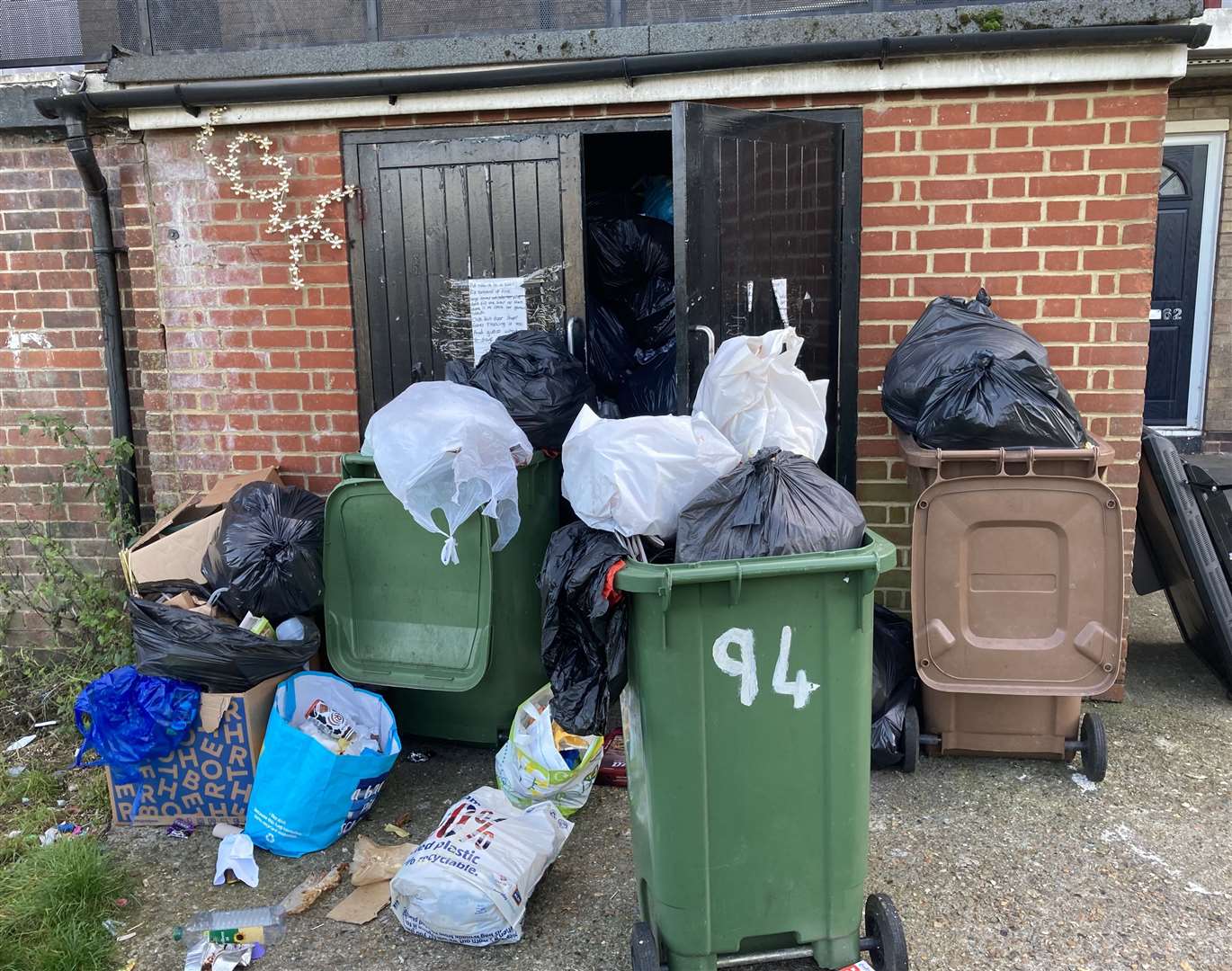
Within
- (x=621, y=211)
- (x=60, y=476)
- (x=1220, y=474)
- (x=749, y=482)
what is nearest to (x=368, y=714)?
(x=749, y=482)

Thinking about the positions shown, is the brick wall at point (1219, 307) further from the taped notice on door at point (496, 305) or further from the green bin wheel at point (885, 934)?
the green bin wheel at point (885, 934)

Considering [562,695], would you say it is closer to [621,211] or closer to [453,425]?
[453,425]

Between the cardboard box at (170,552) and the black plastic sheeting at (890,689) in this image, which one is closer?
the black plastic sheeting at (890,689)

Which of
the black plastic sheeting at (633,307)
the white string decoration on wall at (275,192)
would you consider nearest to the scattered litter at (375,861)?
the white string decoration on wall at (275,192)

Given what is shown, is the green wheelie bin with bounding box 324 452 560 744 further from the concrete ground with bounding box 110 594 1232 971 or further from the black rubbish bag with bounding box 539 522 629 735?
the black rubbish bag with bounding box 539 522 629 735

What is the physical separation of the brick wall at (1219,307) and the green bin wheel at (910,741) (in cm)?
553

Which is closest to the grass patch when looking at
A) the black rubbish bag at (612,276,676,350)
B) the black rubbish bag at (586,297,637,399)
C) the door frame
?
the black rubbish bag at (586,297,637,399)

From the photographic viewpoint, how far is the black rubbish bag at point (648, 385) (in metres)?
5.25

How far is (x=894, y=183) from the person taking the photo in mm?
4078

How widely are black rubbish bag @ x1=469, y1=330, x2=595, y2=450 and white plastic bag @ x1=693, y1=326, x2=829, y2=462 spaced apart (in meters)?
0.85

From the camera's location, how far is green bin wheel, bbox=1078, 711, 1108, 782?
3441 millimetres

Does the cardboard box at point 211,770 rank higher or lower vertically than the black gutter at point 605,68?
lower

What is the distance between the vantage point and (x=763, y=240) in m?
3.77

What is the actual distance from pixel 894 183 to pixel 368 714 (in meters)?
2.91
